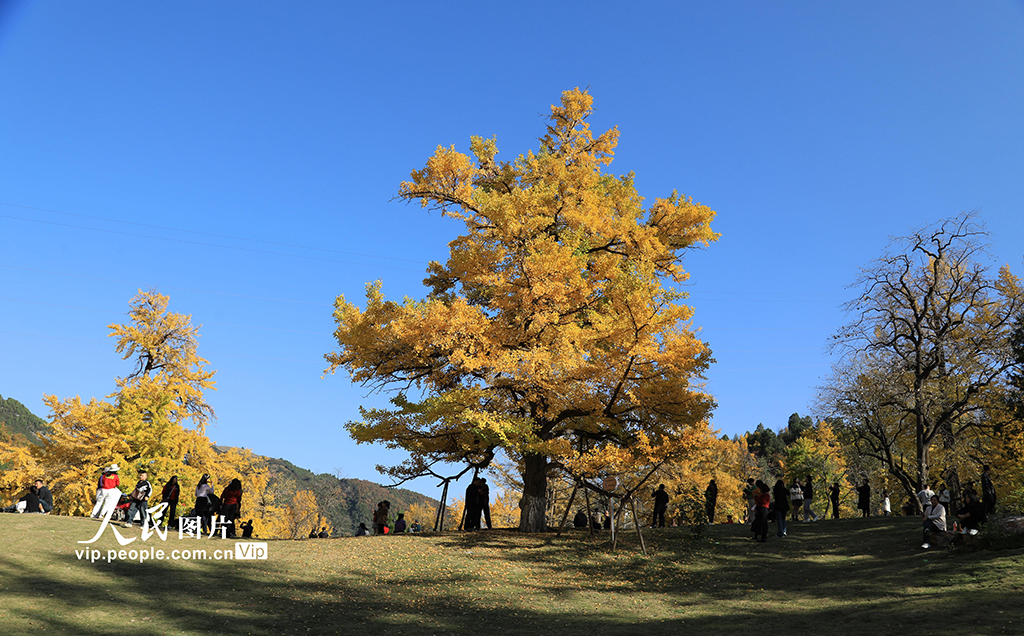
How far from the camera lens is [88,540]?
1483cm

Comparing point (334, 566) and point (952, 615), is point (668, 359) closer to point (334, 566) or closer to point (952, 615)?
point (952, 615)

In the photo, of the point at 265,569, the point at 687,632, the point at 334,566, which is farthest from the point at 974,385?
the point at 265,569

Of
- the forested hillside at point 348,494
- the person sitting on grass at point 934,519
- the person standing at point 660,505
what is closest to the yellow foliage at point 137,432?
the person standing at point 660,505

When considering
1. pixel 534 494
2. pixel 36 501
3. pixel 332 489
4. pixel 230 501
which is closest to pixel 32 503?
pixel 36 501

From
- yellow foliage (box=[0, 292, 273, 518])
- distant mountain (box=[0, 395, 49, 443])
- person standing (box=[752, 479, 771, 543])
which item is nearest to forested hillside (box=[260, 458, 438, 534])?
distant mountain (box=[0, 395, 49, 443])

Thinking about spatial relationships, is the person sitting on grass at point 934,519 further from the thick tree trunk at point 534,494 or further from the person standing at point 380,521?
the person standing at point 380,521

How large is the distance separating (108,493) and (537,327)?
1216 cm

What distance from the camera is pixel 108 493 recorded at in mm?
17000

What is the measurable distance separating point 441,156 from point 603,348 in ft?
26.2

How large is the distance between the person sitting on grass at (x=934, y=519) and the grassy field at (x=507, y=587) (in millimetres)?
741

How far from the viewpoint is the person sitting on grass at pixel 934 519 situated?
15.9m

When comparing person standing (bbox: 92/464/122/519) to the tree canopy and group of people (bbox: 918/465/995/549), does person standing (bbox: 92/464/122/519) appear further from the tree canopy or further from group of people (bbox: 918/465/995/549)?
group of people (bbox: 918/465/995/549)

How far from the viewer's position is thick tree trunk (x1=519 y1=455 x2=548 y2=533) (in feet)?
68.5

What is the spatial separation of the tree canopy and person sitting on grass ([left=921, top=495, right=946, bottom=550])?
5980 mm
